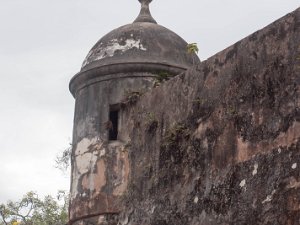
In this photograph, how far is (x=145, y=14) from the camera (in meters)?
9.40

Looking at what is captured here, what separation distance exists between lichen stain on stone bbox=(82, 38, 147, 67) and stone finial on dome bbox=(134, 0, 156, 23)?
2.34 feet

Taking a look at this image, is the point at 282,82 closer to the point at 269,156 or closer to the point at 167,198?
the point at 269,156

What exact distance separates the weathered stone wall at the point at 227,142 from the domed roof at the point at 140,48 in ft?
3.80

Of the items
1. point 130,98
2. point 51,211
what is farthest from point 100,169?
point 51,211

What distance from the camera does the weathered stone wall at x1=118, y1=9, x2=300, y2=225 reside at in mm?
5438

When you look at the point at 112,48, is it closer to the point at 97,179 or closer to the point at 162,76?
the point at 162,76

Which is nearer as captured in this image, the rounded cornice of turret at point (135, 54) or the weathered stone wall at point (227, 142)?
the weathered stone wall at point (227, 142)

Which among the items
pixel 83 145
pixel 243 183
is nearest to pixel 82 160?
pixel 83 145

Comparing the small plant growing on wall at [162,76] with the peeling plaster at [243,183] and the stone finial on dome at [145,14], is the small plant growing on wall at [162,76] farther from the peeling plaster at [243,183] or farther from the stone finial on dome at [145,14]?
the peeling plaster at [243,183]

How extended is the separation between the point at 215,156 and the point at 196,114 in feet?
1.78

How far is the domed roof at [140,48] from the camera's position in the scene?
332 inches

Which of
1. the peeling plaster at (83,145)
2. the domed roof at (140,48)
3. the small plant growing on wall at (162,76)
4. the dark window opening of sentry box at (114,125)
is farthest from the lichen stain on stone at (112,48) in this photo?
the peeling plaster at (83,145)

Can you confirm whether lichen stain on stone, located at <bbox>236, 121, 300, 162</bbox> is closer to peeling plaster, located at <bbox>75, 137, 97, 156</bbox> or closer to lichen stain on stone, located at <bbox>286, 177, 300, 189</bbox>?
lichen stain on stone, located at <bbox>286, 177, 300, 189</bbox>

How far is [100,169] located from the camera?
8055mm
